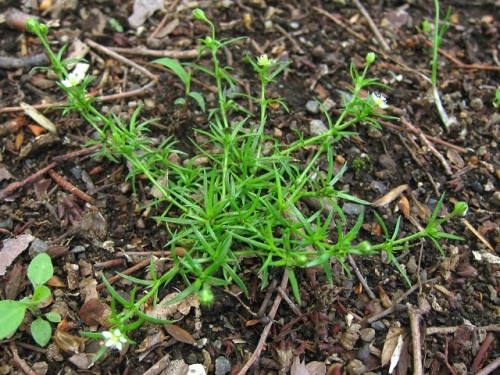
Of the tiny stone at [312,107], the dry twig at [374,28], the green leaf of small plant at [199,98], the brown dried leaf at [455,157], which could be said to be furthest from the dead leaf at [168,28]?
the brown dried leaf at [455,157]

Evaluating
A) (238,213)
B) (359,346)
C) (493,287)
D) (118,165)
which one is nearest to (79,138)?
(118,165)

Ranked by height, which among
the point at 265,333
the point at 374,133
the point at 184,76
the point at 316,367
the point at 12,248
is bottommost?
the point at 316,367

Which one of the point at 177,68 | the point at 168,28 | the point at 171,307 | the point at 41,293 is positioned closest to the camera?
the point at 41,293

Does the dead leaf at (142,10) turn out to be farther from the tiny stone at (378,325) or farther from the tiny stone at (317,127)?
the tiny stone at (378,325)

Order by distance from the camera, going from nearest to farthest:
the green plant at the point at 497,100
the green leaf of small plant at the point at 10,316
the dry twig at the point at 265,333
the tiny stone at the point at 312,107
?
1. the green leaf of small plant at the point at 10,316
2. the dry twig at the point at 265,333
3. the tiny stone at the point at 312,107
4. the green plant at the point at 497,100

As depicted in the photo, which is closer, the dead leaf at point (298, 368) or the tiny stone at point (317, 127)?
the dead leaf at point (298, 368)

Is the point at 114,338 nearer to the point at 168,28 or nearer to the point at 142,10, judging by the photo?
the point at 168,28

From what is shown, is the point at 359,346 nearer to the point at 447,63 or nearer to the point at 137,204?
the point at 137,204

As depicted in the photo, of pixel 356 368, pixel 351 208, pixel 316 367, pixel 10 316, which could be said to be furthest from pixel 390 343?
pixel 10 316
